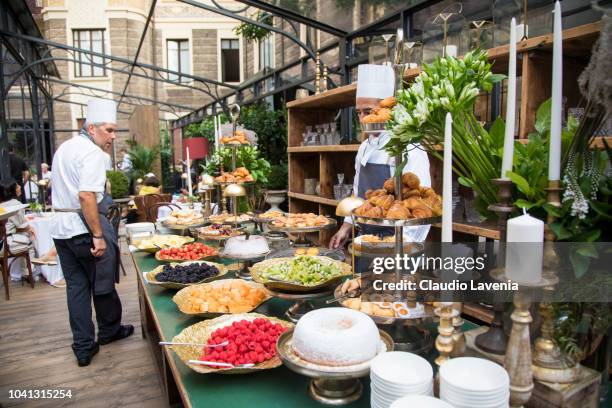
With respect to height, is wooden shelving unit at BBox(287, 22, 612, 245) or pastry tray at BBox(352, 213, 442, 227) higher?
wooden shelving unit at BBox(287, 22, 612, 245)

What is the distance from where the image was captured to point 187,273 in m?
2.18

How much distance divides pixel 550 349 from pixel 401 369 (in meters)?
0.32

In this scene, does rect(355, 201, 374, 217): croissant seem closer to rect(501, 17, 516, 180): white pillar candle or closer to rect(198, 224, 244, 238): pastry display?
rect(501, 17, 516, 180): white pillar candle

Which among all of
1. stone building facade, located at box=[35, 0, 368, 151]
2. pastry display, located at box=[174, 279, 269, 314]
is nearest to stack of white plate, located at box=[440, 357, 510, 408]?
pastry display, located at box=[174, 279, 269, 314]

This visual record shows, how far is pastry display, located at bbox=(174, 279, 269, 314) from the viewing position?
1.72 m

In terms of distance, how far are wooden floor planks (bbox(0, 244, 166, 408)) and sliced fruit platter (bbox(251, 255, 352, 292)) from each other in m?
1.49

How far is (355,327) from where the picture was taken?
113 cm

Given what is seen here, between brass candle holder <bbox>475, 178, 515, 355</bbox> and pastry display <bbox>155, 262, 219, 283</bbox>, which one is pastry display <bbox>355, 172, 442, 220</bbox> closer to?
brass candle holder <bbox>475, 178, 515, 355</bbox>

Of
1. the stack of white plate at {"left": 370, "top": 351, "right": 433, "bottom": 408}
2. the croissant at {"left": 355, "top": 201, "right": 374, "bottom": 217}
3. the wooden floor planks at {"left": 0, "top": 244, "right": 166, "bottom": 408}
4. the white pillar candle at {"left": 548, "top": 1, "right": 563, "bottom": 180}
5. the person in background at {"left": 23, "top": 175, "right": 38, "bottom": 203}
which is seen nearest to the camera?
the white pillar candle at {"left": 548, "top": 1, "right": 563, "bottom": 180}

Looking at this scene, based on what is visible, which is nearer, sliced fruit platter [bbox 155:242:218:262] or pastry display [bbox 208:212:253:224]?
sliced fruit platter [bbox 155:242:218:262]

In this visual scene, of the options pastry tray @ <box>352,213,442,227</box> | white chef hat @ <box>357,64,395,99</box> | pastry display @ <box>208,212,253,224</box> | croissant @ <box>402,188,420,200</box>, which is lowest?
pastry display @ <box>208,212,253,224</box>

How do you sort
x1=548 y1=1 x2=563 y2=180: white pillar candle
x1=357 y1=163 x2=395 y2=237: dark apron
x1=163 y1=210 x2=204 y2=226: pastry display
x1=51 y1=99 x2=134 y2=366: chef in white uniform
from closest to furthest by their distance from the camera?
x1=548 y1=1 x2=563 y2=180: white pillar candle
x1=357 y1=163 x2=395 y2=237: dark apron
x1=51 y1=99 x2=134 y2=366: chef in white uniform
x1=163 y1=210 x2=204 y2=226: pastry display

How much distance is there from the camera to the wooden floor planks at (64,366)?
2.79 meters

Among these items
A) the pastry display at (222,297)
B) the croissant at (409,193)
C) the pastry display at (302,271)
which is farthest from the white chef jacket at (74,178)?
the croissant at (409,193)
